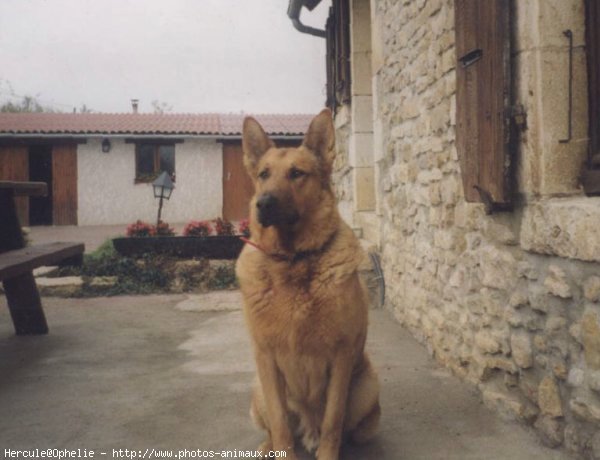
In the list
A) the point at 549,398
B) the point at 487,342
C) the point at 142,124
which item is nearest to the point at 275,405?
the point at 549,398

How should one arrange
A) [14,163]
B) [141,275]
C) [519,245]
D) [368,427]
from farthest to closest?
[14,163]
[141,275]
[519,245]
[368,427]

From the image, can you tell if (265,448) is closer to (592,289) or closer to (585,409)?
(585,409)

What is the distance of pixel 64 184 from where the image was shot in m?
→ 19.6

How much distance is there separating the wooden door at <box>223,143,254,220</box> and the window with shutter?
38.6ft

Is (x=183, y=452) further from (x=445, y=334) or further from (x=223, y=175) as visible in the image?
(x=223, y=175)

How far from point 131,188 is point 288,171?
18000 mm

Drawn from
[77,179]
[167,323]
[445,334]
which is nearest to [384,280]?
[445,334]

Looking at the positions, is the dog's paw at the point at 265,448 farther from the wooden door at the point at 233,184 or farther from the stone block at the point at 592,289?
the wooden door at the point at 233,184

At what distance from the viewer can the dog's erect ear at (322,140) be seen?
2.83 meters

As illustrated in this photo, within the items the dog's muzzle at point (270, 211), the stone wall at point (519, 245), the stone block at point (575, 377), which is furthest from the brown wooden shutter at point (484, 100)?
the dog's muzzle at point (270, 211)

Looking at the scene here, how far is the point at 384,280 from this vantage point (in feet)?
19.1

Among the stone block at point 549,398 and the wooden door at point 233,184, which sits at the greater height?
the wooden door at point 233,184

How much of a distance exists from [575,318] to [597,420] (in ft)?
1.34

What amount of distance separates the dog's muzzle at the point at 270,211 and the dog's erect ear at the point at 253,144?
0.36m
